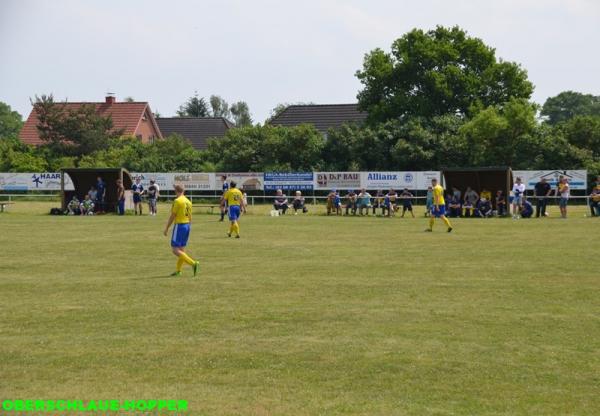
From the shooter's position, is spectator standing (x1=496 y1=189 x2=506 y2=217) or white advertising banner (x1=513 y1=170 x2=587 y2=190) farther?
white advertising banner (x1=513 y1=170 x2=587 y2=190)

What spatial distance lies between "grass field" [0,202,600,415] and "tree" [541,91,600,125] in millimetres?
136197

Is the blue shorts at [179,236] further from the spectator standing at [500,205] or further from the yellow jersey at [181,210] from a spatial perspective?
the spectator standing at [500,205]

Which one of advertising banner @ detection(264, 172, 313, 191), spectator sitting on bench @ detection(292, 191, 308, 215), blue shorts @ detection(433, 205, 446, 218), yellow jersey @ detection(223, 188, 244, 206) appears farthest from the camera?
advertising banner @ detection(264, 172, 313, 191)

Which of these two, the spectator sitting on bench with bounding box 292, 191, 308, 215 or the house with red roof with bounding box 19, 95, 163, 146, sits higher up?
the house with red roof with bounding box 19, 95, 163, 146

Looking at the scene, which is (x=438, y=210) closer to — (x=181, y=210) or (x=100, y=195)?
(x=181, y=210)

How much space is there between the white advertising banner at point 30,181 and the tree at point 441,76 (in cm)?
2143

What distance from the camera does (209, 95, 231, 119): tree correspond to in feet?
488

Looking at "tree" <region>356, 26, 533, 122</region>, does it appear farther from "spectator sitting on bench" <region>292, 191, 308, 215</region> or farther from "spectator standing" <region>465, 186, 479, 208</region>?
"spectator standing" <region>465, 186, 479, 208</region>

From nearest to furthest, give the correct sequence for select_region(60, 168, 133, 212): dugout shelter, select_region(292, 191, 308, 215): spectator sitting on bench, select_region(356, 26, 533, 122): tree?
select_region(292, 191, 308, 215): spectator sitting on bench
select_region(60, 168, 133, 212): dugout shelter
select_region(356, 26, 533, 122): tree

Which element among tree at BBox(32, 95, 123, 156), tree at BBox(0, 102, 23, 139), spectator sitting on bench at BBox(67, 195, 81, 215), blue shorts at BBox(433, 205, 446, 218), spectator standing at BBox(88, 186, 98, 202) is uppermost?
tree at BBox(0, 102, 23, 139)

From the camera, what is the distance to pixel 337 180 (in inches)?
1895

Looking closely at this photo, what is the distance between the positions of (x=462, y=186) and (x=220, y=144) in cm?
2295

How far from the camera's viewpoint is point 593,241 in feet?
71.8

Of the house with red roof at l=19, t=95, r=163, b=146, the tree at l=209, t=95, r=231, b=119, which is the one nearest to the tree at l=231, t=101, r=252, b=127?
the tree at l=209, t=95, r=231, b=119
